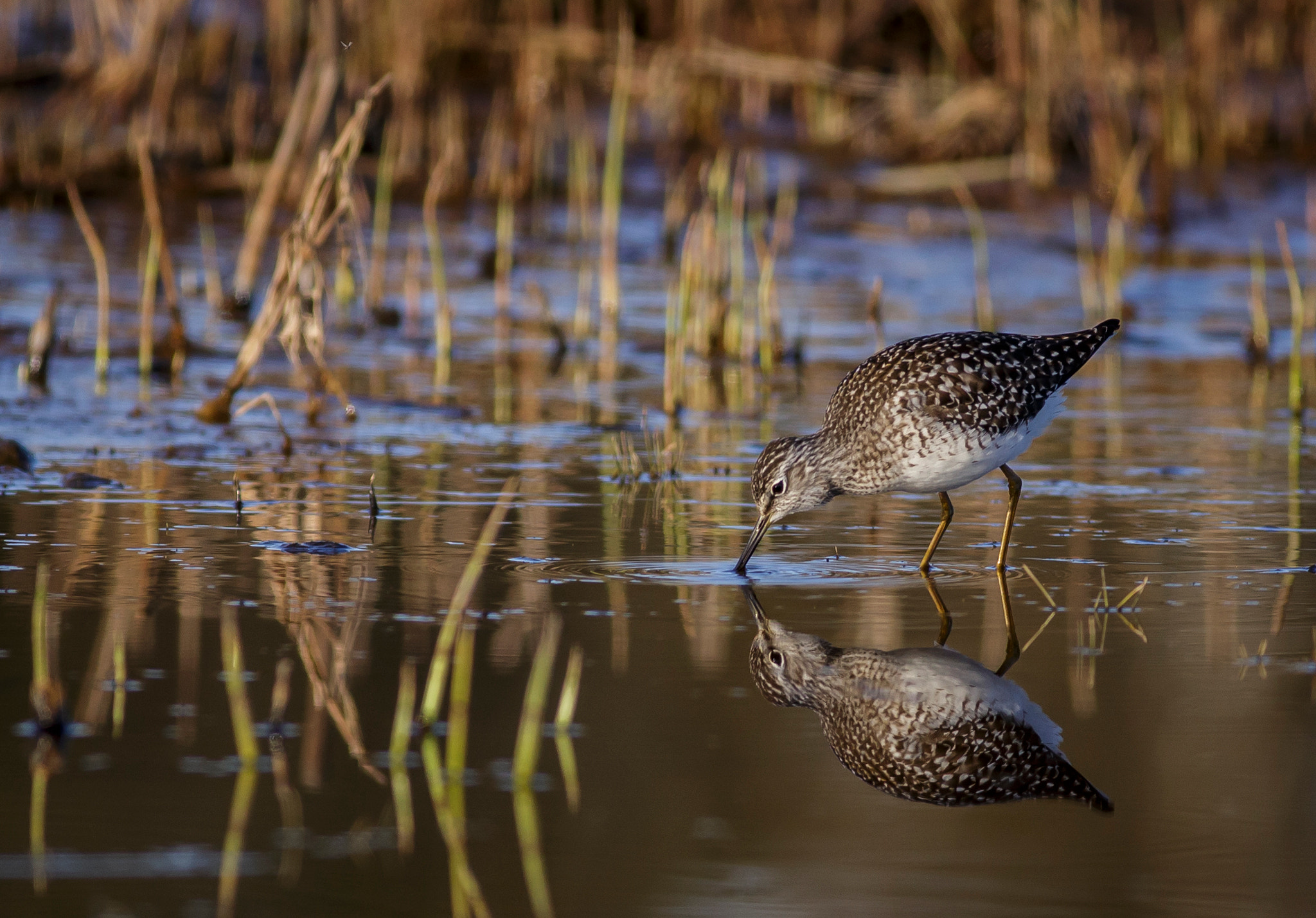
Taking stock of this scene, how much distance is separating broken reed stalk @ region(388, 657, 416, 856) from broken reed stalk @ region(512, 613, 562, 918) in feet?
0.79

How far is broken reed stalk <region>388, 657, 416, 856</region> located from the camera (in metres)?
3.96

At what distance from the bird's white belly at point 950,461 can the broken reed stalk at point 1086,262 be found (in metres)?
5.37

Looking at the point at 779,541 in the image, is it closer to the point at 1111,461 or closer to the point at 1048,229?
the point at 1111,461

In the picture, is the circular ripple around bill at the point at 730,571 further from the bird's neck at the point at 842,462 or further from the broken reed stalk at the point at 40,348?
the broken reed stalk at the point at 40,348

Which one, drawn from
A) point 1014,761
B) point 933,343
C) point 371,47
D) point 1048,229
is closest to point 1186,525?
point 933,343

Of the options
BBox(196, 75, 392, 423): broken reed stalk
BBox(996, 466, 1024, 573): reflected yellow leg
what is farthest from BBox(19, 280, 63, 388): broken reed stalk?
BBox(996, 466, 1024, 573): reflected yellow leg

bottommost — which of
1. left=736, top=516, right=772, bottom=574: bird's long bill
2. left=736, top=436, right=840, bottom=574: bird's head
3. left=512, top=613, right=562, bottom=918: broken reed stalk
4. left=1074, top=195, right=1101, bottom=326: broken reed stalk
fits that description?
left=512, top=613, right=562, bottom=918: broken reed stalk

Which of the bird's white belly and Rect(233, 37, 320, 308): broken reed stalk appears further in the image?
Rect(233, 37, 320, 308): broken reed stalk

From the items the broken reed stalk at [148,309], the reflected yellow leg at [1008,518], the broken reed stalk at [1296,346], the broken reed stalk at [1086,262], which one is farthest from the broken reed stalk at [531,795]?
the broken reed stalk at [1086,262]

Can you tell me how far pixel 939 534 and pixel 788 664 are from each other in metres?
1.53

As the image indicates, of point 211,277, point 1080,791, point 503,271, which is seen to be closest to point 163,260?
point 211,277

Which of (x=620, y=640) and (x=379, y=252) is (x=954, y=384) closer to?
(x=620, y=640)

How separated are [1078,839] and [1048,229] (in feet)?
39.5

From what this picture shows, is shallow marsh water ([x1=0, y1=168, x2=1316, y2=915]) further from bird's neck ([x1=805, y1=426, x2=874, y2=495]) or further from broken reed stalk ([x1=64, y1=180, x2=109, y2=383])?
bird's neck ([x1=805, y1=426, x2=874, y2=495])
